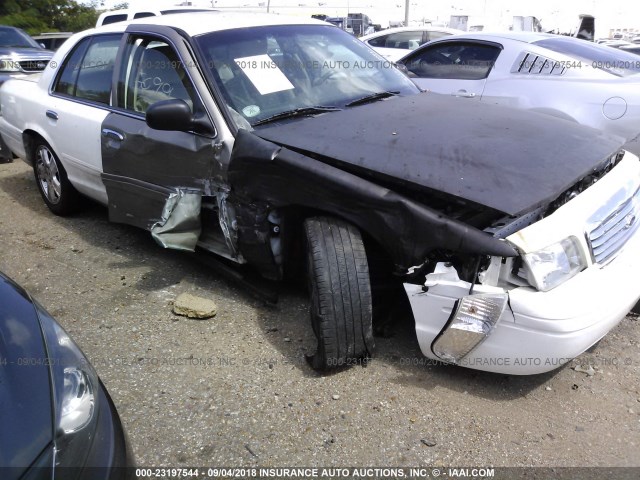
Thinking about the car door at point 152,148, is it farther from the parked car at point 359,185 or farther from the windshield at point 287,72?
the windshield at point 287,72

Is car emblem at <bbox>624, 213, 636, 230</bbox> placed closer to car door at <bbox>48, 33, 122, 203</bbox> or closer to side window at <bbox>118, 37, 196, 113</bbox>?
side window at <bbox>118, 37, 196, 113</bbox>

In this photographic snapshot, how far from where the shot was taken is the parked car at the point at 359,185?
2.44 m

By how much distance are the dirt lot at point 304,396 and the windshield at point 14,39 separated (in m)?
7.66

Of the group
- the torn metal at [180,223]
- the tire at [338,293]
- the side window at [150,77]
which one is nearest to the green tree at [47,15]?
the side window at [150,77]

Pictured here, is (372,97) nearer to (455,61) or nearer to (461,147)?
(461,147)

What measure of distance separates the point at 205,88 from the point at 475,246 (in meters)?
1.82

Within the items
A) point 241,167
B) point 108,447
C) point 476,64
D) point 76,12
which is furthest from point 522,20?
point 76,12

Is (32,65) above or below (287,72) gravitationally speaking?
below

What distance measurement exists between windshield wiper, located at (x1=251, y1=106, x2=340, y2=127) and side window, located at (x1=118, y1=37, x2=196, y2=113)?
46cm

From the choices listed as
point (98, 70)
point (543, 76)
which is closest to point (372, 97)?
point (98, 70)

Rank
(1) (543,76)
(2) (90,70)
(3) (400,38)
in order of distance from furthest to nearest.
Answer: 1. (3) (400,38)
2. (1) (543,76)
3. (2) (90,70)

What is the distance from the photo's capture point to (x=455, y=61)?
605 cm

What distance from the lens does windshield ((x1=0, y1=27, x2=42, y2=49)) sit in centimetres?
960

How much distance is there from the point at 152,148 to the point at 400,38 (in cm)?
773
